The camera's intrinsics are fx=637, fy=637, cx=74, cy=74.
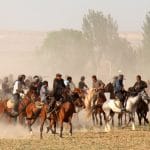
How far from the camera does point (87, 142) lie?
23.0 metres

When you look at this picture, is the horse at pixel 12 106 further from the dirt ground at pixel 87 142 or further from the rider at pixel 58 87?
the rider at pixel 58 87

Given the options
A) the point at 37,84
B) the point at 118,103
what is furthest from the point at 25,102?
the point at 118,103

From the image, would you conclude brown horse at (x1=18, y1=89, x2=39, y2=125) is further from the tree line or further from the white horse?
the tree line

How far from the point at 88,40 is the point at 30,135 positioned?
291ft

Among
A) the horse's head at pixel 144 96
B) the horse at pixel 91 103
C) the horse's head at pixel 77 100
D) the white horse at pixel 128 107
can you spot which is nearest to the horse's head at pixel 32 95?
the horse's head at pixel 77 100

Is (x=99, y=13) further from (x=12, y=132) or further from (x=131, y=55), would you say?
(x=12, y=132)

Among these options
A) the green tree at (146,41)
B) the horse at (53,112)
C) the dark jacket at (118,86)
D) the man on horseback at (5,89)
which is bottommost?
the horse at (53,112)

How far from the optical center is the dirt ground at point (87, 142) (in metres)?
21.5

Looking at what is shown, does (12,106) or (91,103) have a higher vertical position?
(91,103)

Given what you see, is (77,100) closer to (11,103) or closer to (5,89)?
(11,103)

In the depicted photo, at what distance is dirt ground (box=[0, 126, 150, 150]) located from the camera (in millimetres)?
21516

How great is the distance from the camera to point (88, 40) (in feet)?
378

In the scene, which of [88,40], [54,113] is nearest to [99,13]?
[88,40]

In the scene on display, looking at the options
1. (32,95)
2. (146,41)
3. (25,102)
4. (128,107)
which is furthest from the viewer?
(146,41)
